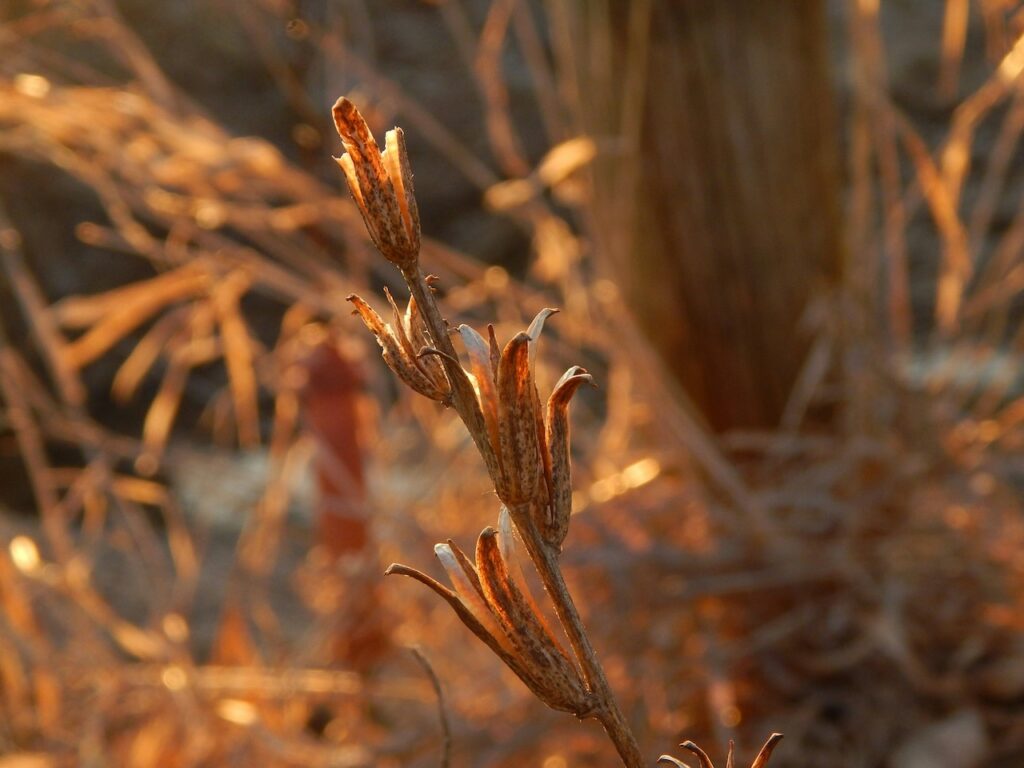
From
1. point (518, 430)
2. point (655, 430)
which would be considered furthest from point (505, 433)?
point (655, 430)

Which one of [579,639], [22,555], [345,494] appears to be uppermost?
[345,494]

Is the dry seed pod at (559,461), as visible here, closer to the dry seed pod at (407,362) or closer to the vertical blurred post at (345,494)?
the dry seed pod at (407,362)

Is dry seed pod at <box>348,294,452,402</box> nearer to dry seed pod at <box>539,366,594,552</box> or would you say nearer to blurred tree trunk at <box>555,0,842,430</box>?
dry seed pod at <box>539,366,594,552</box>

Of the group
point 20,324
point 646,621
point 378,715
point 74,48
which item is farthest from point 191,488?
point 646,621

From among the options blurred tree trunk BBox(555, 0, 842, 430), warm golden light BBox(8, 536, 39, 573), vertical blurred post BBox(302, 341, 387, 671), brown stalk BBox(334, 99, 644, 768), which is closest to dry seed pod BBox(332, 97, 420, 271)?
brown stalk BBox(334, 99, 644, 768)

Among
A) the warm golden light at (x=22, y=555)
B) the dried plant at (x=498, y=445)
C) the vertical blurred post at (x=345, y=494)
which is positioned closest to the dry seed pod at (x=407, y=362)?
the dried plant at (x=498, y=445)

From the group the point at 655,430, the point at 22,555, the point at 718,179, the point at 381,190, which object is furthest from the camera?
the point at 655,430

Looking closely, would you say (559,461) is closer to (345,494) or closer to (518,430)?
(518,430)
